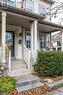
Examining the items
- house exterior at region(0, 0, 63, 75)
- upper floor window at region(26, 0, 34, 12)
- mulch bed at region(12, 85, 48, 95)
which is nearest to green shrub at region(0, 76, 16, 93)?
mulch bed at region(12, 85, 48, 95)

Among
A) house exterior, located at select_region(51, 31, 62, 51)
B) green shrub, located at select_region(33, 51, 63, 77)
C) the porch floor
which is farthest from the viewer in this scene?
house exterior, located at select_region(51, 31, 62, 51)

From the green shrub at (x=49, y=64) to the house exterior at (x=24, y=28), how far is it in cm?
78

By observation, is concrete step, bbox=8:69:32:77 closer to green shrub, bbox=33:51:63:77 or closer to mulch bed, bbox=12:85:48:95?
green shrub, bbox=33:51:63:77

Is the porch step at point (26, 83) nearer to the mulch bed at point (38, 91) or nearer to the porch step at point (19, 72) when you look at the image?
the mulch bed at point (38, 91)

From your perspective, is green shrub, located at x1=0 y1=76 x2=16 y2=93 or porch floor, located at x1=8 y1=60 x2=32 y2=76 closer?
green shrub, located at x1=0 y1=76 x2=16 y2=93

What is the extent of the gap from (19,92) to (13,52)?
299 inches

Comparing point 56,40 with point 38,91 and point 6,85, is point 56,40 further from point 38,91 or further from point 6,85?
point 6,85

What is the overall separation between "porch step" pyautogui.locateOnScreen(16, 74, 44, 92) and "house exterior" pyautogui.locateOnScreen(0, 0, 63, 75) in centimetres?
122

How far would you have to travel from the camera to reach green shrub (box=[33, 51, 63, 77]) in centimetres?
1197

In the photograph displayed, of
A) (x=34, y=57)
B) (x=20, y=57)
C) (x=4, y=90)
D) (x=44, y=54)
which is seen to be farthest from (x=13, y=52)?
(x=4, y=90)

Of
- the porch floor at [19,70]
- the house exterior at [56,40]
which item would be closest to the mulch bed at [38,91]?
the porch floor at [19,70]

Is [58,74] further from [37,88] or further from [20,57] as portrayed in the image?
[20,57]

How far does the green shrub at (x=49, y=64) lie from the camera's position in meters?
12.0

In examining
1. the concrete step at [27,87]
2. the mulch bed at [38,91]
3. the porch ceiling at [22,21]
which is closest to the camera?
the mulch bed at [38,91]
